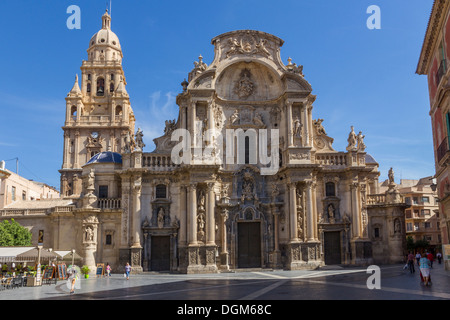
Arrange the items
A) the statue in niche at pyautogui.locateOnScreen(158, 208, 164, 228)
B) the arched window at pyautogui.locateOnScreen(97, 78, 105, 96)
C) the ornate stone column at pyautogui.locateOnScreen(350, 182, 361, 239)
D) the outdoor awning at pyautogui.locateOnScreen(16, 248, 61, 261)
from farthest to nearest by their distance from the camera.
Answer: the arched window at pyautogui.locateOnScreen(97, 78, 105, 96)
the ornate stone column at pyautogui.locateOnScreen(350, 182, 361, 239)
the statue in niche at pyautogui.locateOnScreen(158, 208, 164, 228)
the outdoor awning at pyautogui.locateOnScreen(16, 248, 61, 261)

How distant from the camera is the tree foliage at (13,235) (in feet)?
134

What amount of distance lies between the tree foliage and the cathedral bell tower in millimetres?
22683

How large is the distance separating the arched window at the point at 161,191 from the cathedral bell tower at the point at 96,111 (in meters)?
29.7

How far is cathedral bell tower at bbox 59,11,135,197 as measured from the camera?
69.3 m

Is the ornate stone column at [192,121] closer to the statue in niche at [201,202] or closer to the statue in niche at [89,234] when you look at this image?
the statue in niche at [201,202]

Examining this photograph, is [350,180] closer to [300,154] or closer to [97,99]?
[300,154]

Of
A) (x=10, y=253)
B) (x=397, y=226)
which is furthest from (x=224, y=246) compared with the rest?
(x=10, y=253)

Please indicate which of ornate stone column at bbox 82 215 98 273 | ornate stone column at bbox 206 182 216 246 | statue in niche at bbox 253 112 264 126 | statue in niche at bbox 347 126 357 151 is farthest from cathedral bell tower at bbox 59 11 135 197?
statue in niche at bbox 347 126 357 151

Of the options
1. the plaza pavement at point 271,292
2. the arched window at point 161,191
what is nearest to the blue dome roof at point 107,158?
the arched window at point 161,191

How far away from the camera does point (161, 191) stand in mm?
39719

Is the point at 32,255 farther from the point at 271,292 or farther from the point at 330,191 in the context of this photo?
the point at 330,191

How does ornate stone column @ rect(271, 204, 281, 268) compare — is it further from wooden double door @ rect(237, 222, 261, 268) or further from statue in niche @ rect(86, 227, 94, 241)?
statue in niche @ rect(86, 227, 94, 241)
